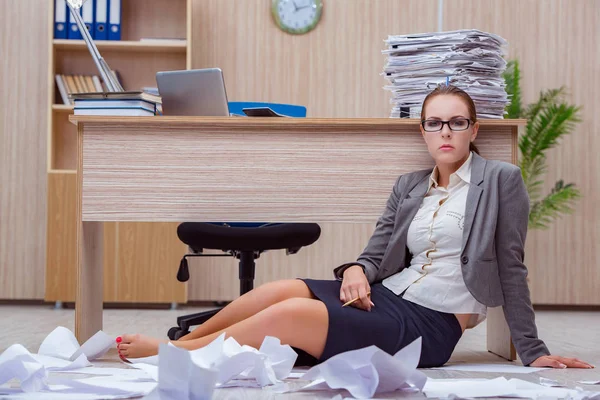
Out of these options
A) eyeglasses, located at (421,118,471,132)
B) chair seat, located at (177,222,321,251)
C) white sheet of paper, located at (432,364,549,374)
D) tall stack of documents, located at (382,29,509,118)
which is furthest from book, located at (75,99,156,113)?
white sheet of paper, located at (432,364,549,374)

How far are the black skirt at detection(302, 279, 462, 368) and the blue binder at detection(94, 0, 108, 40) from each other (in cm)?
290

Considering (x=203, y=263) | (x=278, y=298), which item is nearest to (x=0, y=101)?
(x=203, y=263)

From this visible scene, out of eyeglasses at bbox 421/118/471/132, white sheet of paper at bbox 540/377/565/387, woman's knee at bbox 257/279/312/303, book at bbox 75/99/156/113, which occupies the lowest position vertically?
white sheet of paper at bbox 540/377/565/387

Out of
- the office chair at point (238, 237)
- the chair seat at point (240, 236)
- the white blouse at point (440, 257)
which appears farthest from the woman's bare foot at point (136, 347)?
the chair seat at point (240, 236)

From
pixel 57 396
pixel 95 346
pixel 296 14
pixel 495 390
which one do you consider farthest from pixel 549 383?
pixel 296 14

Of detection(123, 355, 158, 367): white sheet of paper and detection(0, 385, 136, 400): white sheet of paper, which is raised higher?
detection(0, 385, 136, 400): white sheet of paper

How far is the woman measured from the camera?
1.98m

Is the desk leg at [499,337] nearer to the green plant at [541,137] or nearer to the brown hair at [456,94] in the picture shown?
the brown hair at [456,94]

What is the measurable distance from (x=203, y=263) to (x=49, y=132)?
47.3 inches

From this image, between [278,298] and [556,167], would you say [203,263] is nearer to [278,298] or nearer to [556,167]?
[556,167]

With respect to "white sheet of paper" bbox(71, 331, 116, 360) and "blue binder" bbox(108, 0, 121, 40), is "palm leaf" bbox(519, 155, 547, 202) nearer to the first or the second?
"blue binder" bbox(108, 0, 121, 40)

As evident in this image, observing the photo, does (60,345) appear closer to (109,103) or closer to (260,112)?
(109,103)

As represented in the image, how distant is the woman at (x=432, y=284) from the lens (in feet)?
6.49

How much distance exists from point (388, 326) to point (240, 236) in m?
1.01
